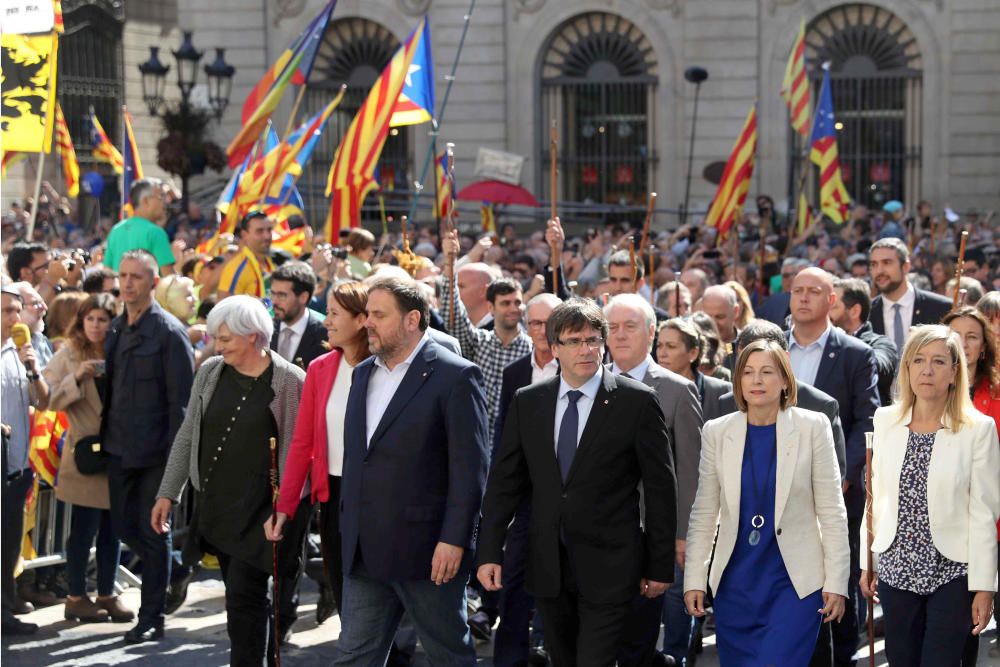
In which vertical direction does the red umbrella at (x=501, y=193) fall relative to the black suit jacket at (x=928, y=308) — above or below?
above

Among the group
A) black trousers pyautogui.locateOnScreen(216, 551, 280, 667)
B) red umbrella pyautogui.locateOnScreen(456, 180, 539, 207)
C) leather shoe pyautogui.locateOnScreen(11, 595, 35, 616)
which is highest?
red umbrella pyautogui.locateOnScreen(456, 180, 539, 207)

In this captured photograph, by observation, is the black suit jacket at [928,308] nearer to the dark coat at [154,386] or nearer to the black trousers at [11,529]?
the dark coat at [154,386]

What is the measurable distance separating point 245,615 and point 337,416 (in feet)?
3.36

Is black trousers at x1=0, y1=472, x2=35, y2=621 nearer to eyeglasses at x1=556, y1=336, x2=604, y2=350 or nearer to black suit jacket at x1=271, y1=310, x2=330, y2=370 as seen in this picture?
black suit jacket at x1=271, y1=310, x2=330, y2=370

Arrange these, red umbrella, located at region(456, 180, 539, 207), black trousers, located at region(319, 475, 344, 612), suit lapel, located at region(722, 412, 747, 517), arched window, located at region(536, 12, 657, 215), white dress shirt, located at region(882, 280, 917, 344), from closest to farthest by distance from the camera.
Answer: suit lapel, located at region(722, 412, 747, 517) → black trousers, located at region(319, 475, 344, 612) → white dress shirt, located at region(882, 280, 917, 344) → red umbrella, located at region(456, 180, 539, 207) → arched window, located at region(536, 12, 657, 215)

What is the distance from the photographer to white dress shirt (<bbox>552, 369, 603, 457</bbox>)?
6.36 metres

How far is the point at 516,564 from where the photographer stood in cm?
751

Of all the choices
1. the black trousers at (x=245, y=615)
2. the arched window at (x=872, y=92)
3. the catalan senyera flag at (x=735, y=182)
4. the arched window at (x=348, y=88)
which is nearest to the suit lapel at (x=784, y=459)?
the black trousers at (x=245, y=615)

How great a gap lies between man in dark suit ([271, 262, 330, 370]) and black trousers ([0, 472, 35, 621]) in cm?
160

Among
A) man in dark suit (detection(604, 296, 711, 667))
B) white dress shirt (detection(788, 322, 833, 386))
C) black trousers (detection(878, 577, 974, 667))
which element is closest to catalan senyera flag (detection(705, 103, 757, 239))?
white dress shirt (detection(788, 322, 833, 386))

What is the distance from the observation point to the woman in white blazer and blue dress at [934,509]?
612 centimetres

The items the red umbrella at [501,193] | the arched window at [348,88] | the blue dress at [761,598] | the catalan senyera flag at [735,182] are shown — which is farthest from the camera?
the arched window at [348,88]

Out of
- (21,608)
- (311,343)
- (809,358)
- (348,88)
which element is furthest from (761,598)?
(348,88)

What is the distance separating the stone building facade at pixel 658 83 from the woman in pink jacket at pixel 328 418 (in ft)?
63.9
